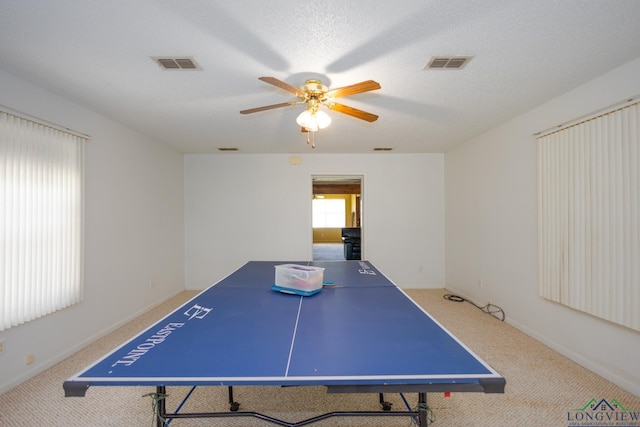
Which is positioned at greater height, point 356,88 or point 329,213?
point 356,88

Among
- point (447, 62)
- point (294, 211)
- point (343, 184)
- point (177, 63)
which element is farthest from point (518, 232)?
point (343, 184)

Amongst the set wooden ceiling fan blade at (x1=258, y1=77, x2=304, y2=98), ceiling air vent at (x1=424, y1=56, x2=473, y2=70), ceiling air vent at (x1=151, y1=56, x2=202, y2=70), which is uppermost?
ceiling air vent at (x1=424, y1=56, x2=473, y2=70)

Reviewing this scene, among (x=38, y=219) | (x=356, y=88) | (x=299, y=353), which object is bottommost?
(x=299, y=353)

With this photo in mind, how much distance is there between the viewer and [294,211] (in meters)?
4.98

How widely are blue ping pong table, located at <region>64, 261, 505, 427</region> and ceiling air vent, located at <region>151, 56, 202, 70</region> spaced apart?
5.60 ft

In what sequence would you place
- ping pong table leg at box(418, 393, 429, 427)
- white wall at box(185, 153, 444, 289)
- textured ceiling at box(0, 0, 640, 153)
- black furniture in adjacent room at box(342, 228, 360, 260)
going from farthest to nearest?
black furniture in adjacent room at box(342, 228, 360, 260) < white wall at box(185, 153, 444, 289) < textured ceiling at box(0, 0, 640, 153) < ping pong table leg at box(418, 393, 429, 427)

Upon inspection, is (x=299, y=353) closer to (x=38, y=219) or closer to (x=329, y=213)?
(x=38, y=219)

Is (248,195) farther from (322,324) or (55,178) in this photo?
(322,324)

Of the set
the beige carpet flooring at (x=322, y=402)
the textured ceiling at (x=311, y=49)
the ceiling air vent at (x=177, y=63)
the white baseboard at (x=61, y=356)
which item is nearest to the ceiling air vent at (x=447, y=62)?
the textured ceiling at (x=311, y=49)

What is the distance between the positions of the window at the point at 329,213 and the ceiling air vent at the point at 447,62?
36.5ft

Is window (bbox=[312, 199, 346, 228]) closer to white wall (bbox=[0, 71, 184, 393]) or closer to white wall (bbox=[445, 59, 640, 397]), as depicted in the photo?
white wall (bbox=[445, 59, 640, 397])

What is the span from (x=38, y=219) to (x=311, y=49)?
2630mm

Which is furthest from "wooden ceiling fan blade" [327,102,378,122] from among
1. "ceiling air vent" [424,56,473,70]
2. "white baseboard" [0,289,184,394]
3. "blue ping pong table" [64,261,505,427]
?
"white baseboard" [0,289,184,394]

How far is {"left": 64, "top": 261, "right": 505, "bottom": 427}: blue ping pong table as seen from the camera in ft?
3.23
